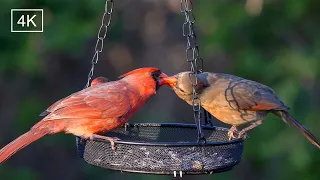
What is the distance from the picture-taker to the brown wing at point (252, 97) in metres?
5.41

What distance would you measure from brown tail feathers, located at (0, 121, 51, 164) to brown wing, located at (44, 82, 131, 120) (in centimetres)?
10

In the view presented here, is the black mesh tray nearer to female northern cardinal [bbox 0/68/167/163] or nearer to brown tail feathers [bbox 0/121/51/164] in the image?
female northern cardinal [bbox 0/68/167/163]

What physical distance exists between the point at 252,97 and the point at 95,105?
4.88ft

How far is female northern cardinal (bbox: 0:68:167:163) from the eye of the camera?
4539 millimetres

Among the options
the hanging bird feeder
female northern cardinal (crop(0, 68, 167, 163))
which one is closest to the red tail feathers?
female northern cardinal (crop(0, 68, 167, 163))

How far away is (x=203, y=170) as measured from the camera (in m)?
4.21

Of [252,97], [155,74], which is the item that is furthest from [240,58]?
[155,74]

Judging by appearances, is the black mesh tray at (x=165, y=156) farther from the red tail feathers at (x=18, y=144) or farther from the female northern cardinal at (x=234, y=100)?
the female northern cardinal at (x=234, y=100)

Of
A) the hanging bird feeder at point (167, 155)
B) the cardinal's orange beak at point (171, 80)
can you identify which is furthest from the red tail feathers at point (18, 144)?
the cardinal's orange beak at point (171, 80)

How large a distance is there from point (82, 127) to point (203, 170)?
91 cm

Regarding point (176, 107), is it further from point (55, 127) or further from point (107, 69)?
point (55, 127)

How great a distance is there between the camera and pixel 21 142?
4.48 m

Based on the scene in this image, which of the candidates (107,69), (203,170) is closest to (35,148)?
(107,69)

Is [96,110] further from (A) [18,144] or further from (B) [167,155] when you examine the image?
(B) [167,155]
